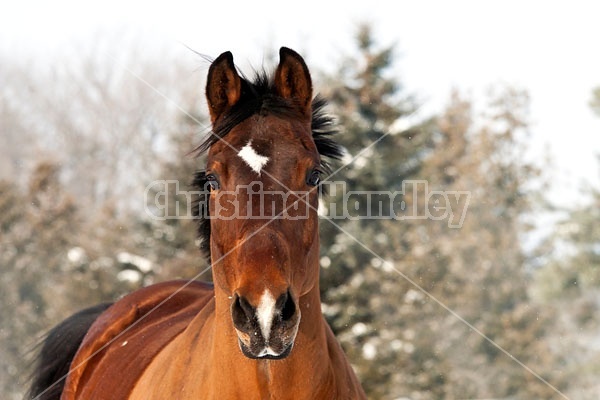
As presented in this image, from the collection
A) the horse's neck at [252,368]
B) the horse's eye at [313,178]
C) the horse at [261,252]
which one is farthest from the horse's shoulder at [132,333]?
the horse's eye at [313,178]

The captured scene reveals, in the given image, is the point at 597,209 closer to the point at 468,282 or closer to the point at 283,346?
the point at 468,282

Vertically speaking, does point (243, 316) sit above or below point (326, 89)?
below

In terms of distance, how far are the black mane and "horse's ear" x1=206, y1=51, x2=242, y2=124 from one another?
0.05 meters

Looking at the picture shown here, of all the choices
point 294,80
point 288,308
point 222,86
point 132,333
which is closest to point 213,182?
point 222,86

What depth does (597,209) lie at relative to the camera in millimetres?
23547

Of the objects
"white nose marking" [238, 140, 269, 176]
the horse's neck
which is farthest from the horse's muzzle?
"white nose marking" [238, 140, 269, 176]

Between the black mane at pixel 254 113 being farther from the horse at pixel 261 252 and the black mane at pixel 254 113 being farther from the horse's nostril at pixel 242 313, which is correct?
the horse's nostril at pixel 242 313

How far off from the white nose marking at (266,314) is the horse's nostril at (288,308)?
0.06 m

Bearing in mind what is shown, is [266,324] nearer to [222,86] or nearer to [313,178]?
[313,178]

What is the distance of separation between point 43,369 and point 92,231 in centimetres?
1947

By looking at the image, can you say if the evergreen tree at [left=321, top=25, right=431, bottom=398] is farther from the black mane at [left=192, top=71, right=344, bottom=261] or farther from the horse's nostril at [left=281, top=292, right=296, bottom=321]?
the horse's nostril at [left=281, top=292, right=296, bottom=321]

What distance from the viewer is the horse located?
Answer: 3.29 m

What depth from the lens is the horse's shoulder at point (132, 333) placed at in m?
5.11

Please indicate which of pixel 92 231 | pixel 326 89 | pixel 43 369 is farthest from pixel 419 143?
pixel 43 369
